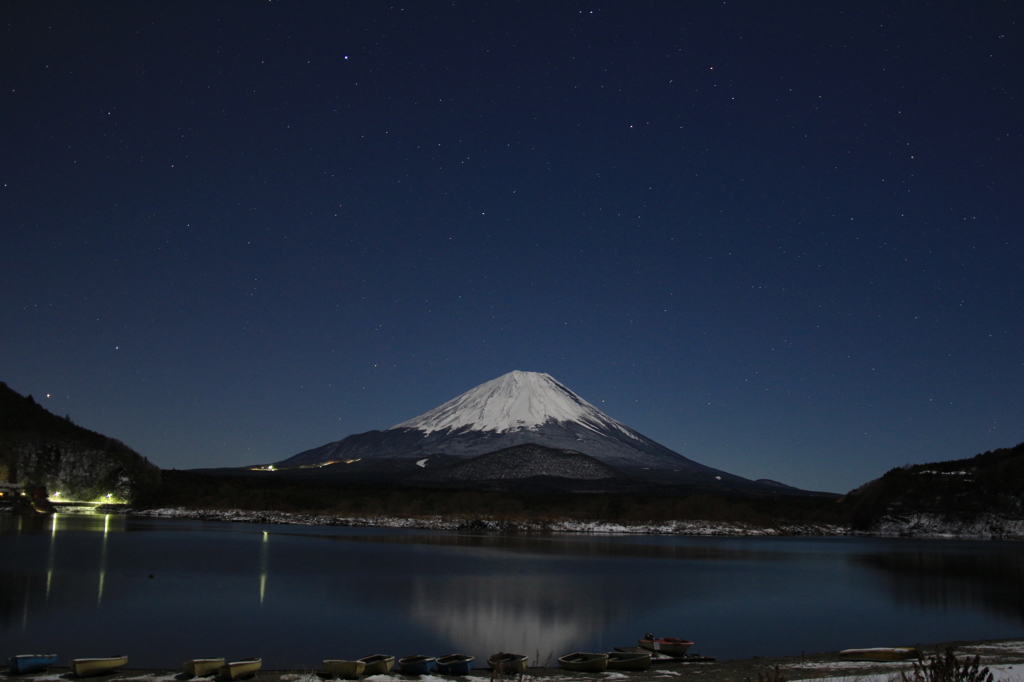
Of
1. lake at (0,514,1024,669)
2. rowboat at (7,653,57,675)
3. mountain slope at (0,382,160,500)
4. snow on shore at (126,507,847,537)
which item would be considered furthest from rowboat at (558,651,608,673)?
mountain slope at (0,382,160,500)

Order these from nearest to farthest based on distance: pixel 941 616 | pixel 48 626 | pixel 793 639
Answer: pixel 48 626, pixel 793 639, pixel 941 616

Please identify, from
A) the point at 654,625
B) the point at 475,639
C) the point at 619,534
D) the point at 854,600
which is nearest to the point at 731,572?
the point at 854,600

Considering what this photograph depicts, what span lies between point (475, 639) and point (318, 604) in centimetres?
792

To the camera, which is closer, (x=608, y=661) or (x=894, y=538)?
(x=608, y=661)

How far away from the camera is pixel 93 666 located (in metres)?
16.8

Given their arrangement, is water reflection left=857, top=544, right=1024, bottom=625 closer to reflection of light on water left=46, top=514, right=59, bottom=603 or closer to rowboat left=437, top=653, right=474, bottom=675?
rowboat left=437, top=653, right=474, bottom=675

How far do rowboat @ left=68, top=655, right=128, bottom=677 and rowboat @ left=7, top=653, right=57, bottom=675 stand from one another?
0.56 metres

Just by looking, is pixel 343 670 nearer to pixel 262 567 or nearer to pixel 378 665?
pixel 378 665

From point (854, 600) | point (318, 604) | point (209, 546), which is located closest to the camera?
point (318, 604)

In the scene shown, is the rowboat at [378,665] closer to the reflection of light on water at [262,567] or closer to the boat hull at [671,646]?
the boat hull at [671,646]

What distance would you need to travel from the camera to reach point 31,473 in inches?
3880

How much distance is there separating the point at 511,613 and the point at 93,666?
51.0 ft

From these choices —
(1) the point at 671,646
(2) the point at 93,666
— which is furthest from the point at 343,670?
(1) the point at 671,646

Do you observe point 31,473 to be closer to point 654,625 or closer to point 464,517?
point 464,517
